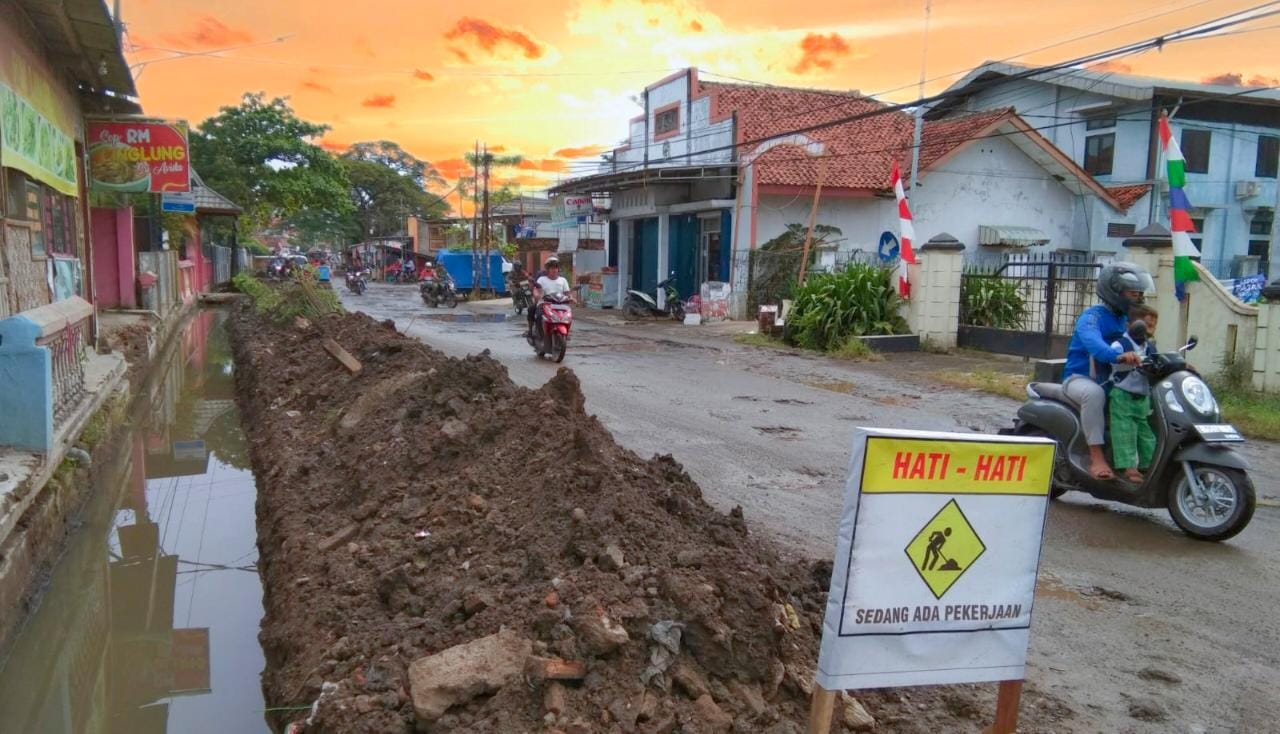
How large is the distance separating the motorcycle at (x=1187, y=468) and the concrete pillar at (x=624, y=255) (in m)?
24.3

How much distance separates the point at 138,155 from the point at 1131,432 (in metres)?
16.6

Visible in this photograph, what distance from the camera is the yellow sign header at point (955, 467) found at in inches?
102

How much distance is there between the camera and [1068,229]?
27734 millimetres

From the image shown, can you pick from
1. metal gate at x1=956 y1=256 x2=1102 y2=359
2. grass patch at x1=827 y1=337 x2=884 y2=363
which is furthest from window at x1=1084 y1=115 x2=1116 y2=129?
grass patch at x1=827 y1=337 x2=884 y2=363

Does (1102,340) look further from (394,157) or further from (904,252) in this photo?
(394,157)

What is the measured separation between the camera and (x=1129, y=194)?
2723 centimetres

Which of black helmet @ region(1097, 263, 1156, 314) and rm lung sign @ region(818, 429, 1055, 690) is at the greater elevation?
black helmet @ region(1097, 263, 1156, 314)

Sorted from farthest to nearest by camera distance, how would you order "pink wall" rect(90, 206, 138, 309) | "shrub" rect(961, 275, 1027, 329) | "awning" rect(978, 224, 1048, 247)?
"awning" rect(978, 224, 1048, 247) < "pink wall" rect(90, 206, 138, 309) < "shrub" rect(961, 275, 1027, 329)

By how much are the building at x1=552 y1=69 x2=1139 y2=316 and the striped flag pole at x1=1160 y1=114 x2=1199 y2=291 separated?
10.9 meters

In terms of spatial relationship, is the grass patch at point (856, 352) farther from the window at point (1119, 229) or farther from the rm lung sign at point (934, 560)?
the window at point (1119, 229)

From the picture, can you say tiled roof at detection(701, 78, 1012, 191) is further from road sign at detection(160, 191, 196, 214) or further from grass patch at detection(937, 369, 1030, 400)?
road sign at detection(160, 191, 196, 214)

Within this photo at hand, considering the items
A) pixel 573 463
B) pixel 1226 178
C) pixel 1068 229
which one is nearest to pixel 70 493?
pixel 573 463

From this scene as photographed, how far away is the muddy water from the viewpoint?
448 centimetres

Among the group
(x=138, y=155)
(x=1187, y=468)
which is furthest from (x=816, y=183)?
(x=1187, y=468)
